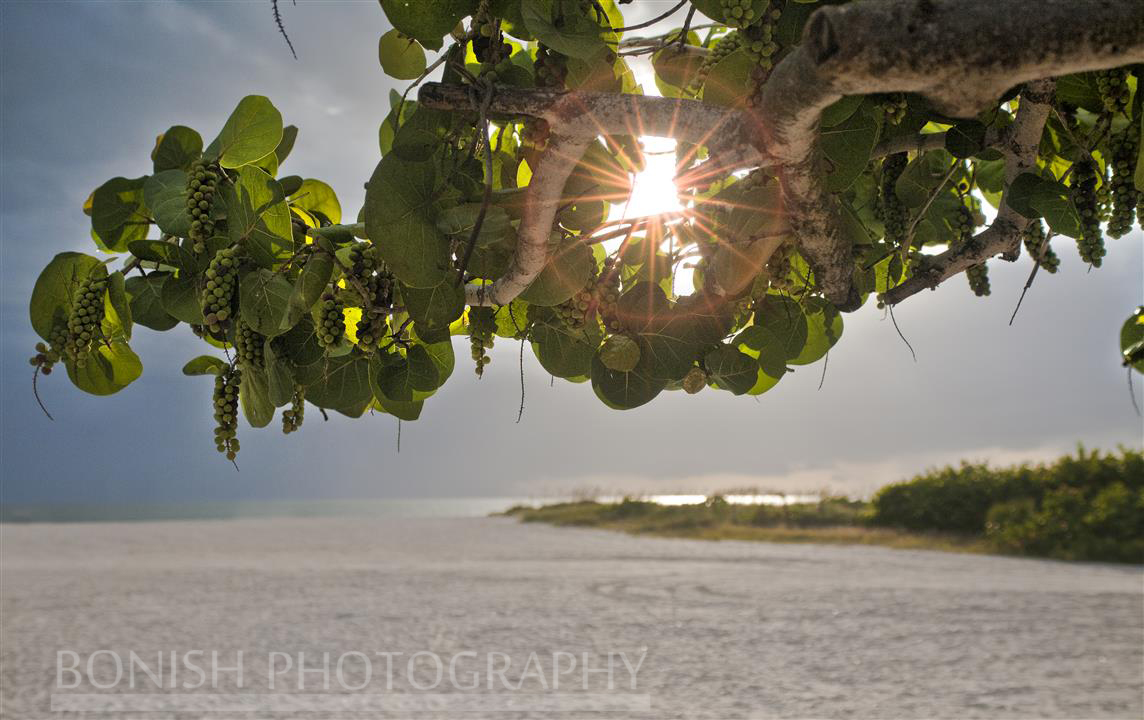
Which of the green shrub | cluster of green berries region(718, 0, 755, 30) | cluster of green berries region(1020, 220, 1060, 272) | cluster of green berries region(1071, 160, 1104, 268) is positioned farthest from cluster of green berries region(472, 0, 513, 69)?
the green shrub

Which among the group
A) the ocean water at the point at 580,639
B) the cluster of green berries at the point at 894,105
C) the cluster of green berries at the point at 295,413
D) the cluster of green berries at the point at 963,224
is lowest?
the ocean water at the point at 580,639

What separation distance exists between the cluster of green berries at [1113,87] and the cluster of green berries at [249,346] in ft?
4.33

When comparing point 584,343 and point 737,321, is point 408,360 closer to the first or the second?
point 584,343

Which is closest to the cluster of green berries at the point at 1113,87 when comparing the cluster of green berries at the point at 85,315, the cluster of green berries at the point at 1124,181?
the cluster of green berries at the point at 1124,181

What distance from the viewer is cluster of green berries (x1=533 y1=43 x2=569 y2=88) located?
110 centimetres

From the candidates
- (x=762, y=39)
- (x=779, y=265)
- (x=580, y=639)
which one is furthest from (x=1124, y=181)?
(x=580, y=639)

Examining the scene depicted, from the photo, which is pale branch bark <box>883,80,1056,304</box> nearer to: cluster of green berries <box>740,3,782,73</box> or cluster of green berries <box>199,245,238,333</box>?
cluster of green berries <box>740,3,782,73</box>

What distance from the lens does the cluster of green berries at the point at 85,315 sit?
129 cm

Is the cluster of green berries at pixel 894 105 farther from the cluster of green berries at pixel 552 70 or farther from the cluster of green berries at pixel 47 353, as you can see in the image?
the cluster of green berries at pixel 47 353

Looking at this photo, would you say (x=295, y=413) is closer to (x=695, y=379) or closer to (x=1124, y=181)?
(x=695, y=379)

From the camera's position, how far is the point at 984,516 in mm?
16016

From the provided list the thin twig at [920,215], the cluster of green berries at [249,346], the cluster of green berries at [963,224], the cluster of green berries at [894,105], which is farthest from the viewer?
the cluster of green berries at [963,224]

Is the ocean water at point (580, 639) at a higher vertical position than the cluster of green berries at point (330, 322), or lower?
lower

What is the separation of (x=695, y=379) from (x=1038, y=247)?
2.46 ft
